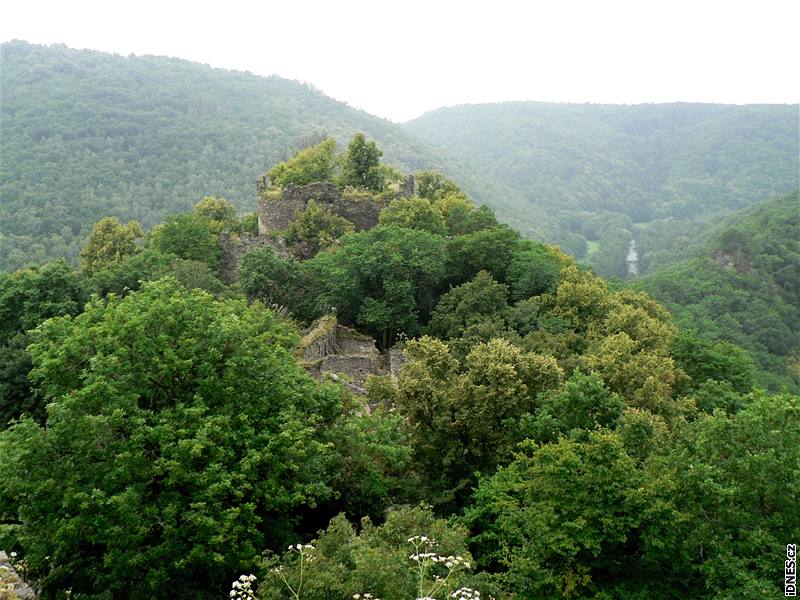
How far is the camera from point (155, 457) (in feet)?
39.4

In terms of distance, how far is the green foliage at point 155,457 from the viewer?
35.4 ft

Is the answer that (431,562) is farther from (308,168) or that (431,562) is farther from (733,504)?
(308,168)

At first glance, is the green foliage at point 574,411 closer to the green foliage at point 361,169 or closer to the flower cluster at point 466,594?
the flower cluster at point 466,594

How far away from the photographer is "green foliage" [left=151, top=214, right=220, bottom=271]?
3173 centimetres

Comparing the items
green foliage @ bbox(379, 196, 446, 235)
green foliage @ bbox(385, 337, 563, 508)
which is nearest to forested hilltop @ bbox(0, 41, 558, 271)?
green foliage @ bbox(379, 196, 446, 235)

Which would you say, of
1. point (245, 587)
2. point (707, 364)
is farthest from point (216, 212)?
point (245, 587)

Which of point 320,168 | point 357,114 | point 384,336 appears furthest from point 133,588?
point 357,114

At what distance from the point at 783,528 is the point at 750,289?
2832 inches

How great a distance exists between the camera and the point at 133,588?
433 inches

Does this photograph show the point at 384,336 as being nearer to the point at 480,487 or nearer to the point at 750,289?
the point at 480,487

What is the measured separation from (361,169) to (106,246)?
51.1 feet

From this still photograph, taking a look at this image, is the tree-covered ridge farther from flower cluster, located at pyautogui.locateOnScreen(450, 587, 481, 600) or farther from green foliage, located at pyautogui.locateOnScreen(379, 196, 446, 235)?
flower cluster, located at pyautogui.locateOnScreen(450, 587, 481, 600)

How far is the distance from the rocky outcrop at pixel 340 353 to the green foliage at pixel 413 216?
293 inches

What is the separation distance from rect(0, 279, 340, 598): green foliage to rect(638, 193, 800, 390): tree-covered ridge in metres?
45.2
